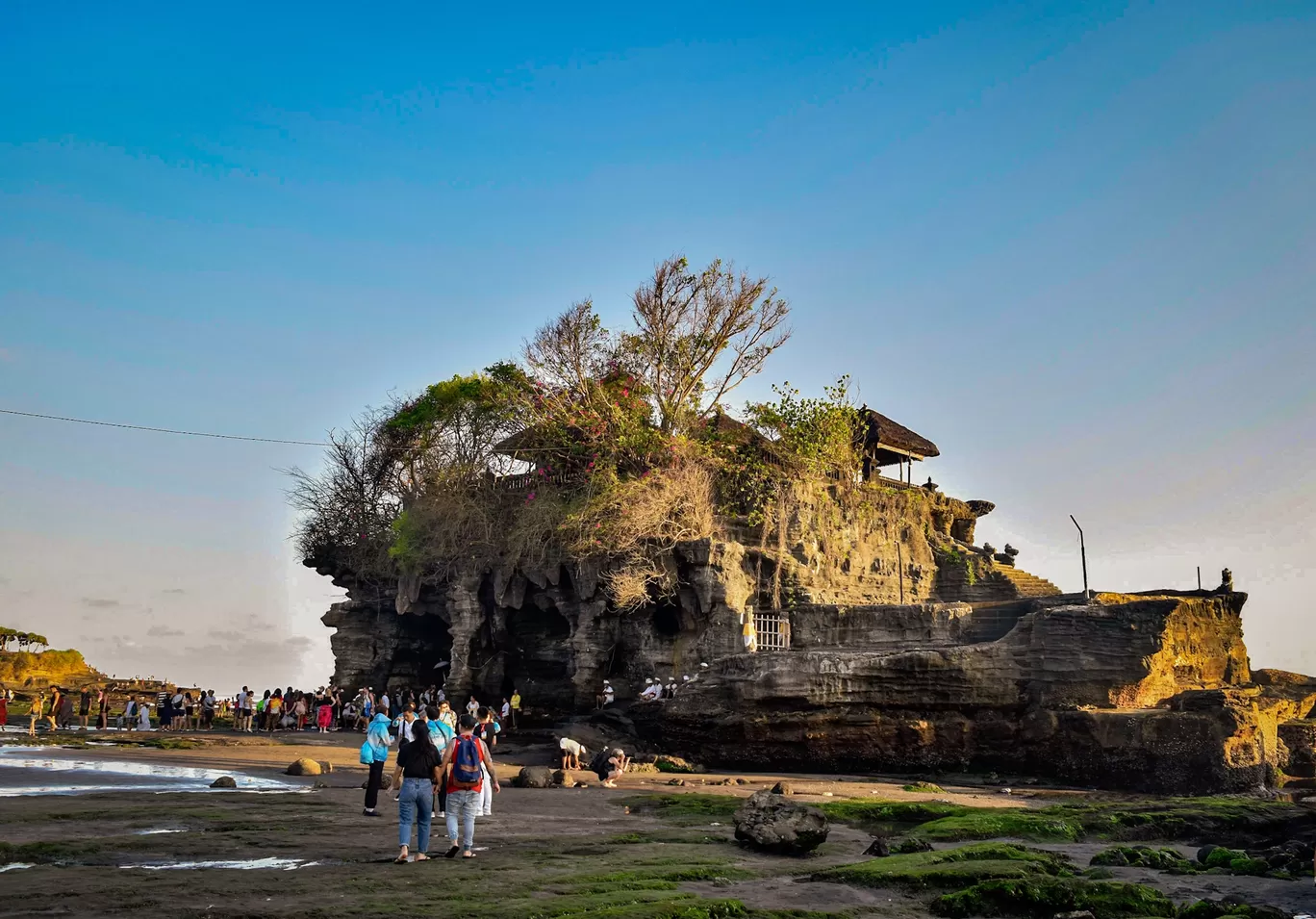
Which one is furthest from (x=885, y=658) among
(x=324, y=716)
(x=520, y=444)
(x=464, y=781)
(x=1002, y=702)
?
(x=324, y=716)

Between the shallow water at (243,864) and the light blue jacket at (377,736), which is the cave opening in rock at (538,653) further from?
the shallow water at (243,864)

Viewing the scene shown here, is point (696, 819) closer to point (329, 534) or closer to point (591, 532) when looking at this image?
point (591, 532)

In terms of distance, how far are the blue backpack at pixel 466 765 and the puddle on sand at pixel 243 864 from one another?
1.54 metres

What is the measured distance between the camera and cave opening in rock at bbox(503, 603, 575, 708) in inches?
1331

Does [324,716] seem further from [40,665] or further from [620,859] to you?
[40,665]

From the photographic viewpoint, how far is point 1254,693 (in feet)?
68.0

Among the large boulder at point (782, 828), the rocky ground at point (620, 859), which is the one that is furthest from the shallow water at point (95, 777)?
the large boulder at point (782, 828)

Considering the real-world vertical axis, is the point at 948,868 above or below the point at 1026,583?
below

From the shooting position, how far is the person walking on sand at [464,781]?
1042cm

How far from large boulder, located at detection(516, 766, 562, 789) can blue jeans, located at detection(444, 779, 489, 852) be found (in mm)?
8116

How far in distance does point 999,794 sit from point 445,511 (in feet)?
66.1

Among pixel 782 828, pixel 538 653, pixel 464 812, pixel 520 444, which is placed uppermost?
pixel 520 444

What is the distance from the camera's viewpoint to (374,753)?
44.2 feet

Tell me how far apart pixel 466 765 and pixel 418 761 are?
0.47 metres
